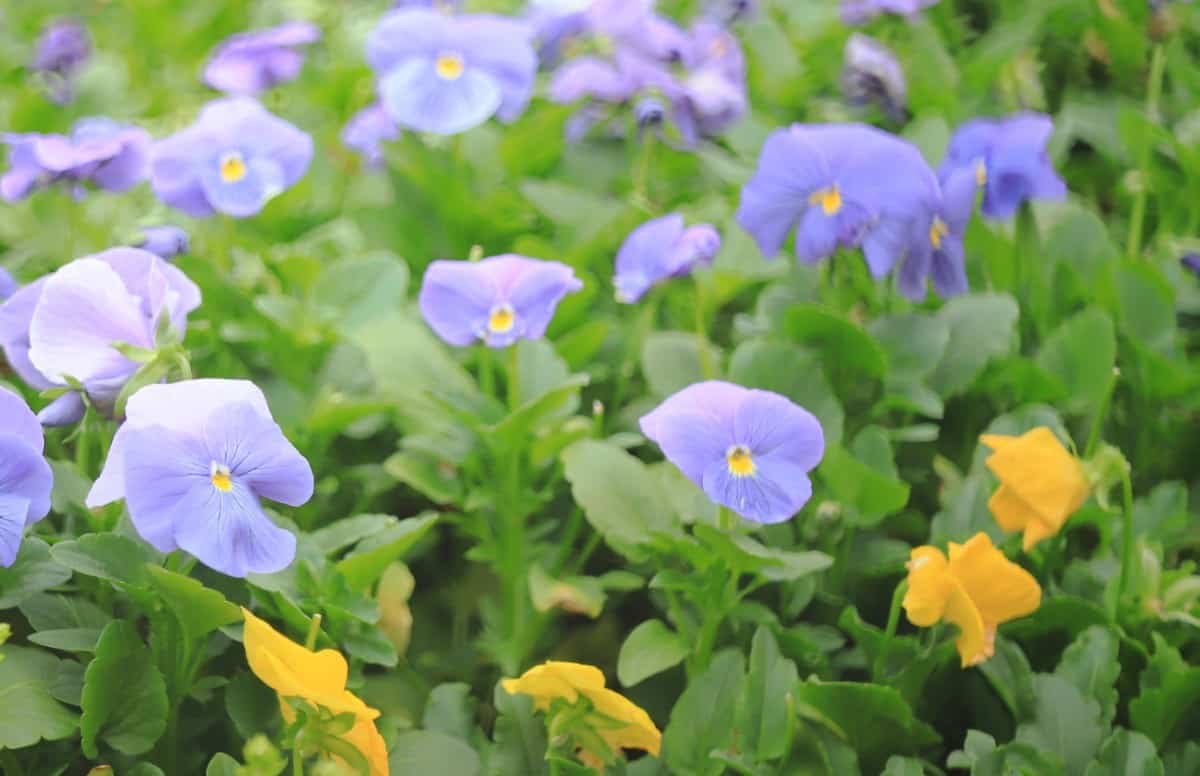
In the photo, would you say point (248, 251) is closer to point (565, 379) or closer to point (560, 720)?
point (565, 379)

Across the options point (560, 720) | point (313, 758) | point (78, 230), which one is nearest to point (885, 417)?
point (560, 720)

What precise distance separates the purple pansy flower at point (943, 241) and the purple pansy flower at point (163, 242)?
777 mm

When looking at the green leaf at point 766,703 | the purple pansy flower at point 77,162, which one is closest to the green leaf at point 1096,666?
the green leaf at point 766,703

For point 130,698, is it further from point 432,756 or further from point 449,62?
point 449,62

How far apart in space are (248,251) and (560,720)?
2.79ft

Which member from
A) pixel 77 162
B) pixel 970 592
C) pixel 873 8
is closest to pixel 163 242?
pixel 77 162

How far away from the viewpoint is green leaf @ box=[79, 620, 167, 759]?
98 cm

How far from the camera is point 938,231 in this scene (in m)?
1.27

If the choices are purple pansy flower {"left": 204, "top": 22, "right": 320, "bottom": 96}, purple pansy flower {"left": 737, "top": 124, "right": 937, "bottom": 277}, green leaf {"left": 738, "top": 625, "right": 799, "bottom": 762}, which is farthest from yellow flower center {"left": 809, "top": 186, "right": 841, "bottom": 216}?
purple pansy flower {"left": 204, "top": 22, "right": 320, "bottom": 96}

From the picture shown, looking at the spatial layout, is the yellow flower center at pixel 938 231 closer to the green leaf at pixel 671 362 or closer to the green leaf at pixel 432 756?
the green leaf at pixel 671 362

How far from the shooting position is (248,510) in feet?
2.95

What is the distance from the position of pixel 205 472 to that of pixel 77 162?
0.58 m

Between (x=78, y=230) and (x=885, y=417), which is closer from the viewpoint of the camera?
(x=885, y=417)

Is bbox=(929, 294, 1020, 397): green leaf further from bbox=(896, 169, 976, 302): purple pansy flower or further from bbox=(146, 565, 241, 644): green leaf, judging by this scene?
bbox=(146, 565, 241, 644): green leaf
